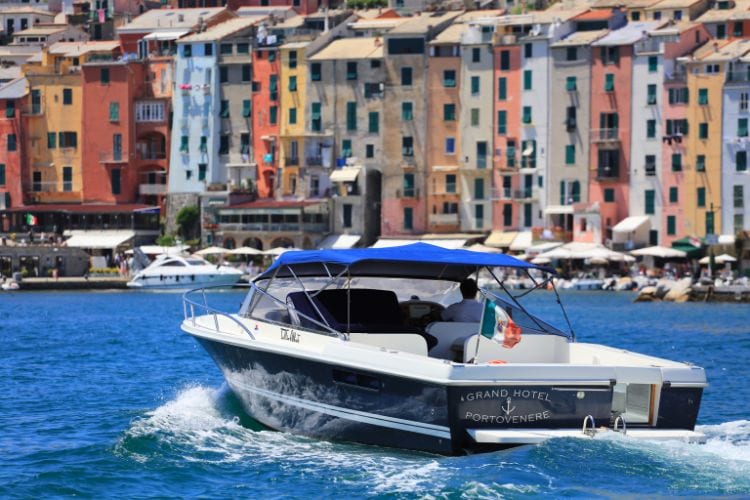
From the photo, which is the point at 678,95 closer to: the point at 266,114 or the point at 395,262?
the point at 266,114

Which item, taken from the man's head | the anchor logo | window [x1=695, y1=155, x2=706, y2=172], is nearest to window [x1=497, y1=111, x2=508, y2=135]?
window [x1=695, y1=155, x2=706, y2=172]

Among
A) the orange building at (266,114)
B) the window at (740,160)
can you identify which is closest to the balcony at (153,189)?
the orange building at (266,114)

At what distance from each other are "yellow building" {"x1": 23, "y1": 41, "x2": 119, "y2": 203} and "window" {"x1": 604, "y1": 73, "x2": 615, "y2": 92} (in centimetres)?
2979

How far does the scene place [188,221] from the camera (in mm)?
98188

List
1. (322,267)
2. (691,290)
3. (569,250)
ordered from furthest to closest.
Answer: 1. (569,250)
2. (691,290)
3. (322,267)

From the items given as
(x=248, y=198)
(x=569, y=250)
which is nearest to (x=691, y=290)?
(x=569, y=250)

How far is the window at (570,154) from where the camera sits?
291ft

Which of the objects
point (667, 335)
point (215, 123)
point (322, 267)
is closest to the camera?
point (322, 267)

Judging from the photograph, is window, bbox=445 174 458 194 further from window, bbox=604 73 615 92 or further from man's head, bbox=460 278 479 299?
man's head, bbox=460 278 479 299

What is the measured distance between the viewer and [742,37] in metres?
88.5

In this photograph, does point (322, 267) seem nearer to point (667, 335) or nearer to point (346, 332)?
point (346, 332)

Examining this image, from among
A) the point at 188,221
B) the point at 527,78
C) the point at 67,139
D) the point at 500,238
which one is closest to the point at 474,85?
the point at 527,78

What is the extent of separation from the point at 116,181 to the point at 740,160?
35.1 meters

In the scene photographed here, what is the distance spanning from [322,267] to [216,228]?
7303cm
